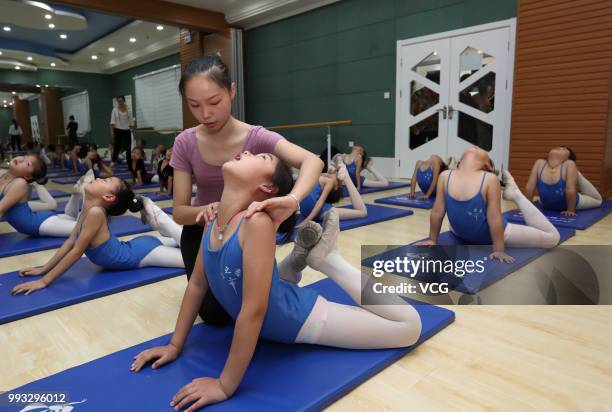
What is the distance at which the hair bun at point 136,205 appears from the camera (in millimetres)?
2574

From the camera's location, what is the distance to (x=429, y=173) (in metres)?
4.91

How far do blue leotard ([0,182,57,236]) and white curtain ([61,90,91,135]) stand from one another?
43.8 ft

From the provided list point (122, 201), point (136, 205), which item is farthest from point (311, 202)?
point (122, 201)

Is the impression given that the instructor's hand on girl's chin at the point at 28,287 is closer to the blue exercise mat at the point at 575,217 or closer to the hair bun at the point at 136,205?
the hair bun at the point at 136,205

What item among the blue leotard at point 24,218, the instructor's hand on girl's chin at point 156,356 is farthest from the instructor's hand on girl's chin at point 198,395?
the blue leotard at point 24,218

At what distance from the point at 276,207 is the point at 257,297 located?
0.82ft

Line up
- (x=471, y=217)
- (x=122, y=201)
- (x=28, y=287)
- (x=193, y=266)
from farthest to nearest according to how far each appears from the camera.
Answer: (x=471, y=217) → (x=122, y=201) → (x=28, y=287) → (x=193, y=266)

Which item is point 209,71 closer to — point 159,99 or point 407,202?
point 407,202

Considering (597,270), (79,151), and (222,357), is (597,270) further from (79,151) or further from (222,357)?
(79,151)

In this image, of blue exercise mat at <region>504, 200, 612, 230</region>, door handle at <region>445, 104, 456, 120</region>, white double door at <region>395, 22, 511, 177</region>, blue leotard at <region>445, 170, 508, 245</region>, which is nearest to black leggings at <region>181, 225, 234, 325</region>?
blue leotard at <region>445, 170, 508, 245</region>

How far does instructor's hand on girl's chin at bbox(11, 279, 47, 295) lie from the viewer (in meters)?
2.25

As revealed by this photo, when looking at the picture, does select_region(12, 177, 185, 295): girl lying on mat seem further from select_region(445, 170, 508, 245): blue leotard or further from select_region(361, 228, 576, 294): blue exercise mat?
select_region(445, 170, 508, 245): blue leotard

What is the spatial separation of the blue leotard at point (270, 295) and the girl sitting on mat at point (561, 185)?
131 inches

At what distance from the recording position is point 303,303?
147 cm
